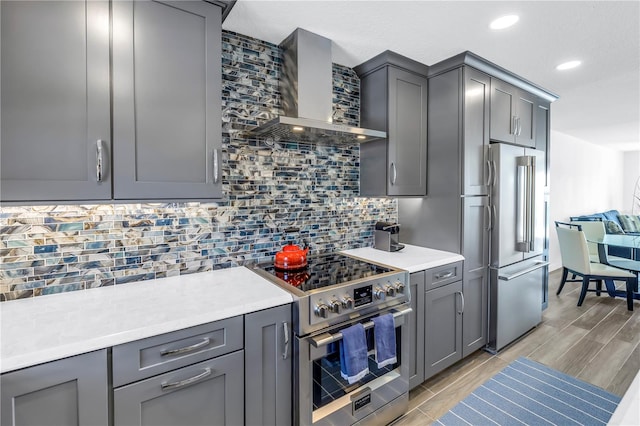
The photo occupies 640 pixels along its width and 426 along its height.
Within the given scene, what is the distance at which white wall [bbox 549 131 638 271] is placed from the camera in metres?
5.50

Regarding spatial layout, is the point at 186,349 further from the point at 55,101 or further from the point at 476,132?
the point at 476,132

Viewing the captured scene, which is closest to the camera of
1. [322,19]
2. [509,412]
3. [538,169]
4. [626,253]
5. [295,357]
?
[295,357]

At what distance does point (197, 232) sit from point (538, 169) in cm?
315

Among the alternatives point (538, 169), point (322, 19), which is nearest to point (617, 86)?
point (538, 169)

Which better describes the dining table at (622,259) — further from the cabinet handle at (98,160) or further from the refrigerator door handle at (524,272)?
the cabinet handle at (98,160)

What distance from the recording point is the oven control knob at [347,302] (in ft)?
5.55

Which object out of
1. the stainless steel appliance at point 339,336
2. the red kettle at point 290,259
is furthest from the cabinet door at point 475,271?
the red kettle at point 290,259

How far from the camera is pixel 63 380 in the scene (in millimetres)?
1062

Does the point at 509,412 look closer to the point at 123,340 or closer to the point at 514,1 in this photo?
the point at 123,340

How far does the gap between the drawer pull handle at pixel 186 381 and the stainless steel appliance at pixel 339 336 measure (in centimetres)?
43

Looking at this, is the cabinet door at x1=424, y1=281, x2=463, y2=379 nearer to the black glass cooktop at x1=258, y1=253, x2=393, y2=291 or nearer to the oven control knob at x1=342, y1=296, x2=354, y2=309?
the black glass cooktop at x1=258, y1=253, x2=393, y2=291

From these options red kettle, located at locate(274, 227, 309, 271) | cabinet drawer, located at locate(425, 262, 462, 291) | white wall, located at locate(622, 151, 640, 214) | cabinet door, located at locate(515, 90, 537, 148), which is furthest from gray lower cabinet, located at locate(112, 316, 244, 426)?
white wall, located at locate(622, 151, 640, 214)

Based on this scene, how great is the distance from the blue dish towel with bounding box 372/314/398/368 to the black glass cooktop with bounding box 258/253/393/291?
A: 0.89ft

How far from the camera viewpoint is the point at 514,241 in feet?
9.28
